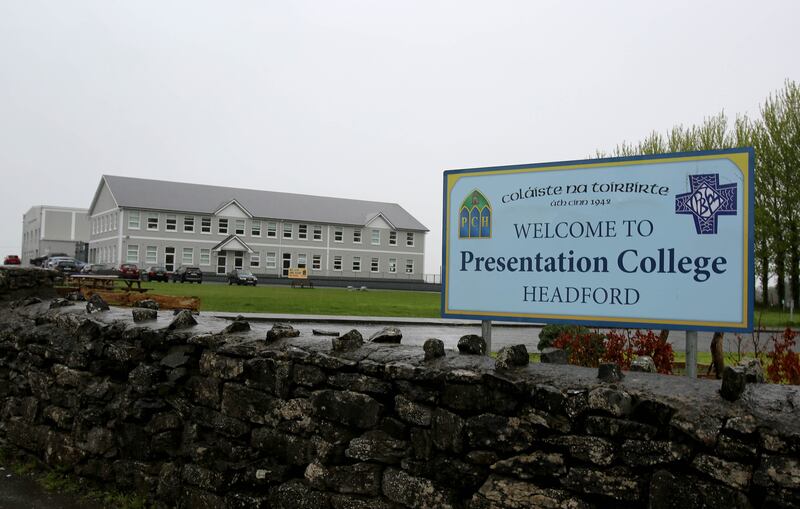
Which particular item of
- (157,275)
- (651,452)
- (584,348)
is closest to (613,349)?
(584,348)

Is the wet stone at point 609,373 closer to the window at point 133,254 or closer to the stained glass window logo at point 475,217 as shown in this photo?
the stained glass window logo at point 475,217

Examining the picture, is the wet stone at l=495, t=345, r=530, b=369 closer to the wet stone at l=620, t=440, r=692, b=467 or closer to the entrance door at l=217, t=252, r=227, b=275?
the wet stone at l=620, t=440, r=692, b=467

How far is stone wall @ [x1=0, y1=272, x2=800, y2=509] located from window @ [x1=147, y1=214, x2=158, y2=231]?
6422 cm

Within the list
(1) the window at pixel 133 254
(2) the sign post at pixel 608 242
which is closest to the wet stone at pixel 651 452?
(2) the sign post at pixel 608 242

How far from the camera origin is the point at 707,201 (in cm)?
425

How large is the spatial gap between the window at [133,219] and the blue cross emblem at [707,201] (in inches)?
2672

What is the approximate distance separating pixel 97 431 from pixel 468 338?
3.57 m

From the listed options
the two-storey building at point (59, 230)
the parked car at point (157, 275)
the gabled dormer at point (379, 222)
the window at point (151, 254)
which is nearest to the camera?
the parked car at point (157, 275)

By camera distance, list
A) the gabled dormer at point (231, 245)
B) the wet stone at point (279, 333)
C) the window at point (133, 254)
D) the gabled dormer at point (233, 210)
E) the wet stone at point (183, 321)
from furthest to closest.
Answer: the gabled dormer at point (233, 210), the gabled dormer at point (231, 245), the window at point (133, 254), the wet stone at point (183, 321), the wet stone at point (279, 333)

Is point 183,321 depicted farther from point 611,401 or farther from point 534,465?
point 611,401

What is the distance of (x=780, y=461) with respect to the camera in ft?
9.09

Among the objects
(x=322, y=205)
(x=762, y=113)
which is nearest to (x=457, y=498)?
(x=762, y=113)

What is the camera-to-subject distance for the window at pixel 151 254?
66375 millimetres

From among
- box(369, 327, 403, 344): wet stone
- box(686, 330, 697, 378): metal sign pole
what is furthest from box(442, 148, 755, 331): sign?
box(369, 327, 403, 344): wet stone
